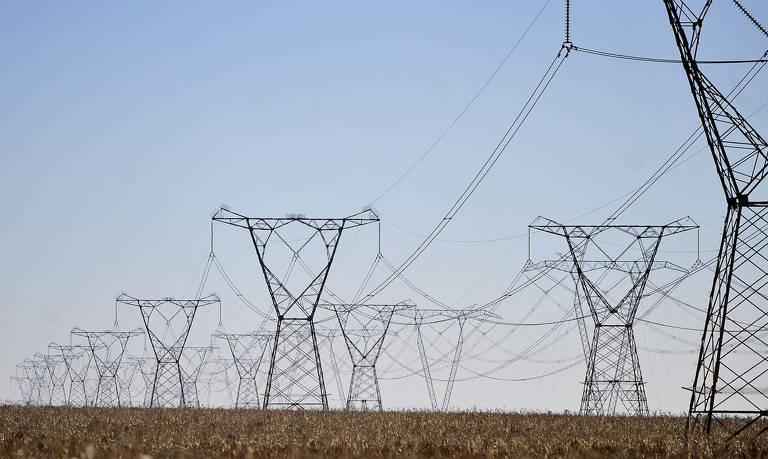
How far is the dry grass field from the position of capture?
18.9 metres

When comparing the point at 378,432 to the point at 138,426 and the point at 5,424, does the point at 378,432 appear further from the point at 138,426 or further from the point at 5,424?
the point at 5,424

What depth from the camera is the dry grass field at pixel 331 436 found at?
1886 cm

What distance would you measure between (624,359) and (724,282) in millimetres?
26320

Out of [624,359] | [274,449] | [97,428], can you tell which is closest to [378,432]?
[274,449]

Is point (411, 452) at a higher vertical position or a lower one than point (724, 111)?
lower

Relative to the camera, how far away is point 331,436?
22.9 metres

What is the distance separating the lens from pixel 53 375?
366ft

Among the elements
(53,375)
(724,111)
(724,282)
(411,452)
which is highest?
(53,375)

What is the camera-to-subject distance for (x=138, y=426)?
2738 centimetres

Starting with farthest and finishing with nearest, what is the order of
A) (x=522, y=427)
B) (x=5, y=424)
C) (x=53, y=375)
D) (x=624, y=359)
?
1. (x=53, y=375)
2. (x=624, y=359)
3. (x=5, y=424)
4. (x=522, y=427)

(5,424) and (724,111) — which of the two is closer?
(724,111)

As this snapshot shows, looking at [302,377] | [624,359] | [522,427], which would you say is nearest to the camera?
[522,427]

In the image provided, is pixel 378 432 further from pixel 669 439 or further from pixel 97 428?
pixel 97 428

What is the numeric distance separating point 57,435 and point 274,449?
279 inches
